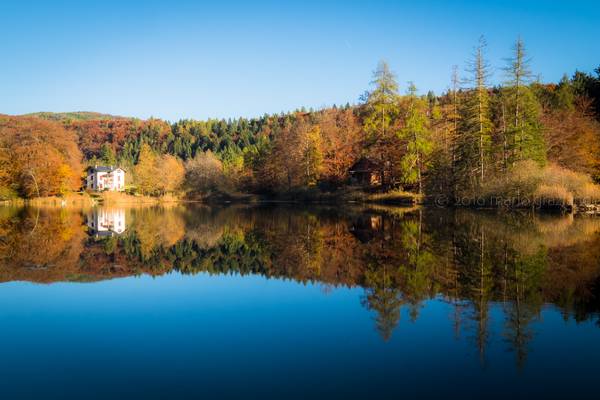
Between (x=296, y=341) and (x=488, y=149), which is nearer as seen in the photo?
(x=296, y=341)

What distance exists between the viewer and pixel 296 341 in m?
7.52

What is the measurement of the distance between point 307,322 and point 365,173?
2097 inches

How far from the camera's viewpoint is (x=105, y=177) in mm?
119750

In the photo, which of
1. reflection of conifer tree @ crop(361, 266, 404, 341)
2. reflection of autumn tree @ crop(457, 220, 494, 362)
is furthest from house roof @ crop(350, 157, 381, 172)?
reflection of conifer tree @ crop(361, 266, 404, 341)

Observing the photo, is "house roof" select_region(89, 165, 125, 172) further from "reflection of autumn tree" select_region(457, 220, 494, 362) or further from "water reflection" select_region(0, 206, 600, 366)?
"reflection of autumn tree" select_region(457, 220, 494, 362)

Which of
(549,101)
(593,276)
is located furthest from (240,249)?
(549,101)

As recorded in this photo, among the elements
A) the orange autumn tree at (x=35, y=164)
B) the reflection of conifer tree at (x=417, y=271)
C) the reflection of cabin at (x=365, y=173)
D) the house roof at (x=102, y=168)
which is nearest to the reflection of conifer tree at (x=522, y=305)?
the reflection of conifer tree at (x=417, y=271)

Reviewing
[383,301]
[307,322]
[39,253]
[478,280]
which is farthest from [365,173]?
[307,322]

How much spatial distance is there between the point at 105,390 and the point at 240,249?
12379mm

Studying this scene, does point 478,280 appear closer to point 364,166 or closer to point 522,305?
point 522,305

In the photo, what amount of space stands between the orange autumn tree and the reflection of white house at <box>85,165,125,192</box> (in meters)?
48.2

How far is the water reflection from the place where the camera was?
9.09m

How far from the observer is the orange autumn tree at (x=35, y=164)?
Result: 62312 mm

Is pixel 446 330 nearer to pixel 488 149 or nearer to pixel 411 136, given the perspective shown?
pixel 488 149
